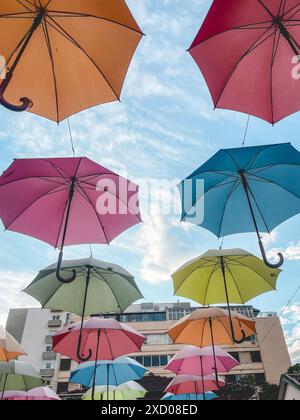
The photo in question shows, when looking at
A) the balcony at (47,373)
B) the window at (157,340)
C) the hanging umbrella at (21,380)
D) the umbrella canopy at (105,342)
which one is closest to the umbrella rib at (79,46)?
the umbrella canopy at (105,342)

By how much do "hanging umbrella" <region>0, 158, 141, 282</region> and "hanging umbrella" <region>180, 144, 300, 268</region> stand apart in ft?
3.53

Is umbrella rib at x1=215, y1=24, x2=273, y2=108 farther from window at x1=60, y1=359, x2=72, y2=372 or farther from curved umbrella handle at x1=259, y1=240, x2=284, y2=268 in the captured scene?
window at x1=60, y1=359, x2=72, y2=372

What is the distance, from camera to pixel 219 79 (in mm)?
4391

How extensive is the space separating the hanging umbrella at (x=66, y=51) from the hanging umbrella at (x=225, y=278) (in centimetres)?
370

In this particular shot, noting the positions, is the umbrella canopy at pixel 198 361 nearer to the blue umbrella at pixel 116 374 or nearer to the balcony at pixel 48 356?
the blue umbrella at pixel 116 374

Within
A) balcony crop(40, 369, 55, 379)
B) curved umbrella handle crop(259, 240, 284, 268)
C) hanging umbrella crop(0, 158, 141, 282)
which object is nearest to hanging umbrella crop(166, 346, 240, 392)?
hanging umbrella crop(0, 158, 141, 282)

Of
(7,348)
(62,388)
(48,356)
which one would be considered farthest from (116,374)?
(48,356)

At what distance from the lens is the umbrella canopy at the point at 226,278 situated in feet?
21.0

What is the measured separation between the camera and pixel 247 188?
16.0ft

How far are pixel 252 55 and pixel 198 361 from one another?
8.16m

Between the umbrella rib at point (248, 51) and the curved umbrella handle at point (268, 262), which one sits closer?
the curved umbrella handle at point (268, 262)

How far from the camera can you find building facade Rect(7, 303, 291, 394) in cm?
3388

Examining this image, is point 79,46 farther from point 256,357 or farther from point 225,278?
point 256,357

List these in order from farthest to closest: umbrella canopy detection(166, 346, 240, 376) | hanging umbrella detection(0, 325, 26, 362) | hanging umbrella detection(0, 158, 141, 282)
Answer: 1. umbrella canopy detection(166, 346, 240, 376)
2. hanging umbrella detection(0, 325, 26, 362)
3. hanging umbrella detection(0, 158, 141, 282)
